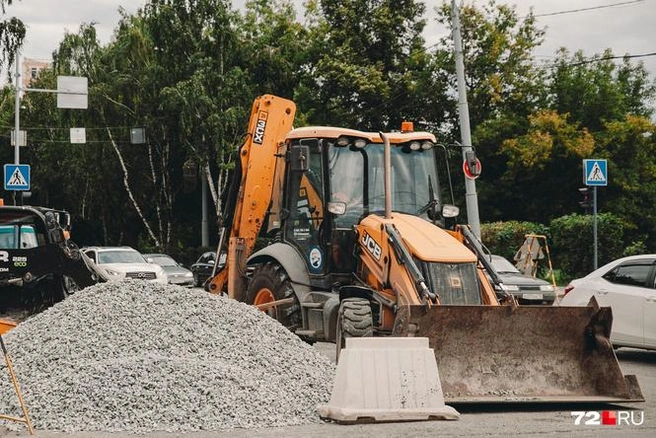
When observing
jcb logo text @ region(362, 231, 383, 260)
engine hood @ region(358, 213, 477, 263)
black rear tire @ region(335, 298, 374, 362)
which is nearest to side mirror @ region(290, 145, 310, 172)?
engine hood @ region(358, 213, 477, 263)

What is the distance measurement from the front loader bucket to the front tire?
133 inches

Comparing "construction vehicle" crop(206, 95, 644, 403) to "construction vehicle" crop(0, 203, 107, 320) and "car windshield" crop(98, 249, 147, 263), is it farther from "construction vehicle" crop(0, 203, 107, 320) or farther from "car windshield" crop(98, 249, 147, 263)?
"car windshield" crop(98, 249, 147, 263)

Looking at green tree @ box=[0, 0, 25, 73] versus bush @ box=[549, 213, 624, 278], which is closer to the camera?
green tree @ box=[0, 0, 25, 73]

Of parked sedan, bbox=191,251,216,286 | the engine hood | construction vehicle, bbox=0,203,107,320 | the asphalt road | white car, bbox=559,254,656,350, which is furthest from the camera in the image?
parked sedan, bbox=191,251,216,286

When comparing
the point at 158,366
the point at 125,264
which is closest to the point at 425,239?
the point at 158,366

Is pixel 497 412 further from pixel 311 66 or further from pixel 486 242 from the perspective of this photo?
pixel 311 66

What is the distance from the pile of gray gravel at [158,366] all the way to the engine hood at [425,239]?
1668mm

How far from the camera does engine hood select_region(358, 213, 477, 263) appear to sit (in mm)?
11914

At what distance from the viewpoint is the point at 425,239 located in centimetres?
1226

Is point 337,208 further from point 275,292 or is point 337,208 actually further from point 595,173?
point 595,173

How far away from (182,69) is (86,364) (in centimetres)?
4002

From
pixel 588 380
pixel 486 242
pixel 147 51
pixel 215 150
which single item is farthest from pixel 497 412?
pixel 147 51

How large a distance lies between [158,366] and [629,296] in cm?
755

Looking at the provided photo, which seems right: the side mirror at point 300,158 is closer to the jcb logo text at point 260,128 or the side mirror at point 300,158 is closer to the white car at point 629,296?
the jcb logo text at point 260,128
